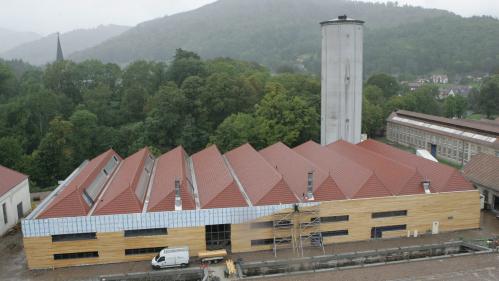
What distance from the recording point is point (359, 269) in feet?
81.5

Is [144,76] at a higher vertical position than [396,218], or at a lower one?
higher

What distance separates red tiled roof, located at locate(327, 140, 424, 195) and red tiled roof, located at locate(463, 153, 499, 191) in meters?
8.39

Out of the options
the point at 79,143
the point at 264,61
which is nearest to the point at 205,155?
the point at 79,143

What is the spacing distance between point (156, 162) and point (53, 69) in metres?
43.9

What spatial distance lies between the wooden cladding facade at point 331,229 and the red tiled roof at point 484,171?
6.29 metres

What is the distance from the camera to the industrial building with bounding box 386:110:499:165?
50.4 m

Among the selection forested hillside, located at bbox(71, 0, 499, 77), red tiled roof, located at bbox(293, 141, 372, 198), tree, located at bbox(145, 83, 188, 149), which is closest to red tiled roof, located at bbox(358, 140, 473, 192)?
red tiled roof, located at bbox(293, 141, 372, 198)

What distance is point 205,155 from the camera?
38969 mm

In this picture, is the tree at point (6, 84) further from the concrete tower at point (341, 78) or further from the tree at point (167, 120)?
the concrete tower at point (341, 78)

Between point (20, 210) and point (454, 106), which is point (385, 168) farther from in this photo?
point (454, 106)

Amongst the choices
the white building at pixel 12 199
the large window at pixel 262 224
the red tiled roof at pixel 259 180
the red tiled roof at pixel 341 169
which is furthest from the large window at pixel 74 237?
the red tiled roof at pixel 341 169

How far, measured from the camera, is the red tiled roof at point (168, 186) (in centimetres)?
2667

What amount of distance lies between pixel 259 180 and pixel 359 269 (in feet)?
30.7

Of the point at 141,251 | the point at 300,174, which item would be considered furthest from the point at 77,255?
the point at 300,174
